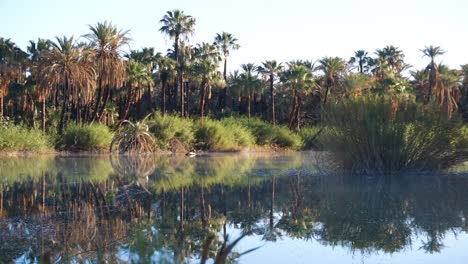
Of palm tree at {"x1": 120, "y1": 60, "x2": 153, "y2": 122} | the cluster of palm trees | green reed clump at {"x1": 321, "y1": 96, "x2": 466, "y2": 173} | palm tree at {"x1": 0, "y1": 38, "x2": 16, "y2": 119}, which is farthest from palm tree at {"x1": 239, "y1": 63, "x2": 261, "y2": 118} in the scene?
green reed clump at {"x1": 321, "y1": 96, "x2": 466, "y2": 173}

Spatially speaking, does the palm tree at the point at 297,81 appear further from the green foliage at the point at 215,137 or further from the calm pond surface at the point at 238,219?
the calm pond surface at the point at 238,219

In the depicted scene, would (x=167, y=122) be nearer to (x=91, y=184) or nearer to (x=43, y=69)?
(x=43, y=69)

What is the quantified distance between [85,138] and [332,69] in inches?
1098

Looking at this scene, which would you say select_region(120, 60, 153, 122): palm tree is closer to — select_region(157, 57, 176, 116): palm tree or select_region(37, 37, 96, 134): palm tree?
select_region(157, 57, 176, 116): palm tree

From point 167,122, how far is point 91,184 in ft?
84.9

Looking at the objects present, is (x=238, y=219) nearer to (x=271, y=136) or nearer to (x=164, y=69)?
(x=271, y=136)

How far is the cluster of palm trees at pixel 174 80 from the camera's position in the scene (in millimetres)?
46031

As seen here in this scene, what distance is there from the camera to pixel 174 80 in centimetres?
6053

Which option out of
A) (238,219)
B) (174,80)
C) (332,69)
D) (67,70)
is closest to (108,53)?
(67,70)

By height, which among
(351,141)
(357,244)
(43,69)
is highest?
(43,69)

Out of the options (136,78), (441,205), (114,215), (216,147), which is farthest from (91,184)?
(136,78)

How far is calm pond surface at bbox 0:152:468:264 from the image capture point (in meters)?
9.85

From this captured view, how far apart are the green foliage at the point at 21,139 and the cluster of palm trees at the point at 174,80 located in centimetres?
320

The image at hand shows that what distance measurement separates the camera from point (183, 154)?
45000mm
